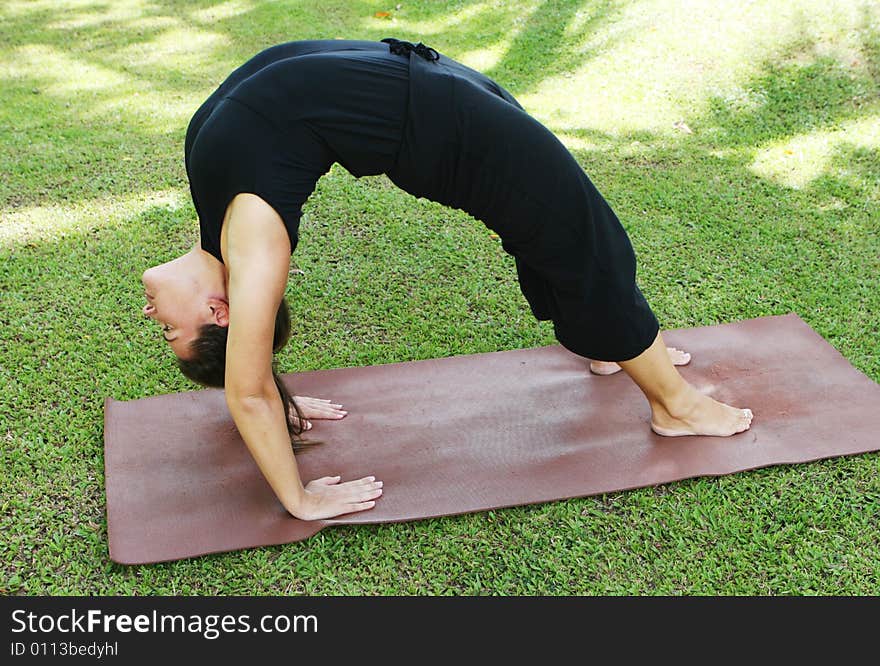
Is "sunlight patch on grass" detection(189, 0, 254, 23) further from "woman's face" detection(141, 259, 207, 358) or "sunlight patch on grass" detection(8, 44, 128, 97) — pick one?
"woman's face" detection(141, 259, 207, 358)

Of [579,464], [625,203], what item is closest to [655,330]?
[579,464]

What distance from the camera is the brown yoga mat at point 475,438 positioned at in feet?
7.22

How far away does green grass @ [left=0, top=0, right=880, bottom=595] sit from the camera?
6.79 feet

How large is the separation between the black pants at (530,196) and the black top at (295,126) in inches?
2.7

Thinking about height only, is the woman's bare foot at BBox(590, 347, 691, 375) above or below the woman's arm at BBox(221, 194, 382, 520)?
below

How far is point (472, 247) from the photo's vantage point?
3426 mm

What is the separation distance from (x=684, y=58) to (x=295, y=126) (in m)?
3.64

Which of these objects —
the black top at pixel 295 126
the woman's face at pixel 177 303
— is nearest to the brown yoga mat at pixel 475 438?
the woman's face at pixel 177 303

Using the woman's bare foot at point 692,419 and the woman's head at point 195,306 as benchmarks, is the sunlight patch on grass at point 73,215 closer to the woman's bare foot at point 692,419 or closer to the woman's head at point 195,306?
the woman's head at point 195,306

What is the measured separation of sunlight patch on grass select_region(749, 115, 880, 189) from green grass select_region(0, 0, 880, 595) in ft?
0.05

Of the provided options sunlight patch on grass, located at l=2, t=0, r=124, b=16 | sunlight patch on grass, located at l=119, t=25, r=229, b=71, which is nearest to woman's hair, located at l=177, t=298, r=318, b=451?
sunlight patch on grass, located at l=119, t=25, r=229, b=71

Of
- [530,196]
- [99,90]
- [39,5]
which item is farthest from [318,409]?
[39,5]

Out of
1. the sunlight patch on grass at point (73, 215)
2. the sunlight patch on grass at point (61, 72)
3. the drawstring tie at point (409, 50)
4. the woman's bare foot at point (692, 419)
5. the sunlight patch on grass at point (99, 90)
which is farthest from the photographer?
the sunlight patch on grass at point (61, 72)

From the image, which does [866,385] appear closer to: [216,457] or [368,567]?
[368,567]
